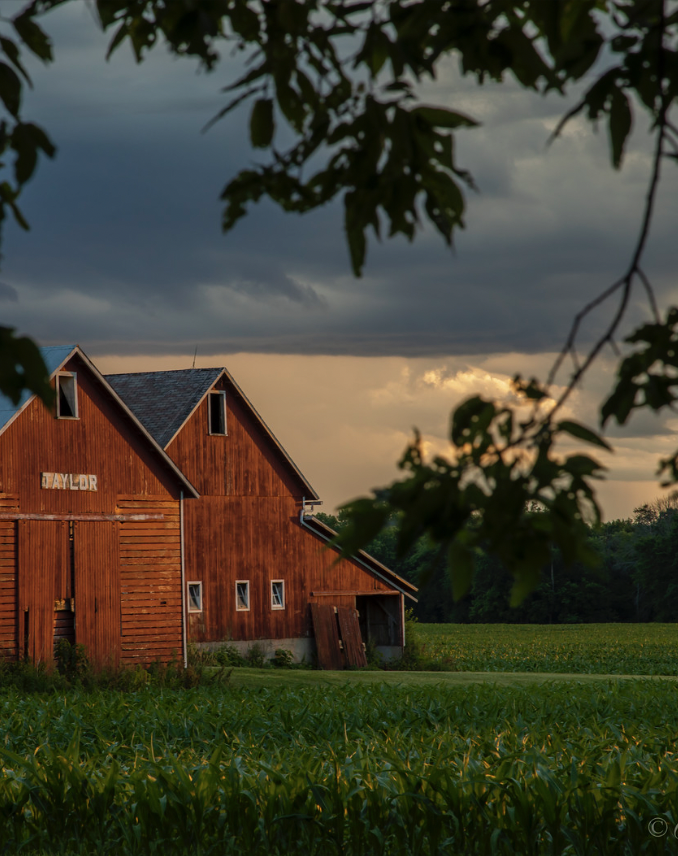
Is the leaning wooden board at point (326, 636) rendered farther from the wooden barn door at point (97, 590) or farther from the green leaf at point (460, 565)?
the green leaf at point (460, 565)

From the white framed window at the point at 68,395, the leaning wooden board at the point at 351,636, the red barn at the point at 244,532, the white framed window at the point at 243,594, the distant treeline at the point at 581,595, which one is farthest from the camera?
the distant treeline at the point at 581,595

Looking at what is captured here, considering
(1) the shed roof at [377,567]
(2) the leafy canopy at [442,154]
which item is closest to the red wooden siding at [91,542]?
(1) the shed roof at [377,567]

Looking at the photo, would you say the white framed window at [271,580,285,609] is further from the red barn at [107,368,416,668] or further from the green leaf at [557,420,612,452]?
the green leaf at [557,420,612,452]

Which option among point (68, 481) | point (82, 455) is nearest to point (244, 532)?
point (82, 455)

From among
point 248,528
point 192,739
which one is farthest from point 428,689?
point 248,528

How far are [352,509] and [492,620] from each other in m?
97.7

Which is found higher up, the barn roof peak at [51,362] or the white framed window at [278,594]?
the barn roof peak at [51,362]

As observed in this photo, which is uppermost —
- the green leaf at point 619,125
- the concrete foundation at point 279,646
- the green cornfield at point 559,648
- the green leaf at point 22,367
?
the green leaf at point 619,125

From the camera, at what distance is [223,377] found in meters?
33.0

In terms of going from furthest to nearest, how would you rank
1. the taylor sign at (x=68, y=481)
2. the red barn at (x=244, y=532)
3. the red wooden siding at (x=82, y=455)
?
the red barn at (x=244, y=532) < the taylor sign at (x=68, y=481) < the red wooden siding at (x=82, y=455)

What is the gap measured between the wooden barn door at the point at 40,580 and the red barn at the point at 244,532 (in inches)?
279

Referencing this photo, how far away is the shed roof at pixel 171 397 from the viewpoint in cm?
3141

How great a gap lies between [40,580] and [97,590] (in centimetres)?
149

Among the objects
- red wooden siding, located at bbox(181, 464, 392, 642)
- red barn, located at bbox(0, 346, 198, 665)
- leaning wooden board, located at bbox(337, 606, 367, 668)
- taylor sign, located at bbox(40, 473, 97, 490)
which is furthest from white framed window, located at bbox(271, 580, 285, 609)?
taylor sign, located at bbox(40, 473, 97, 490)
